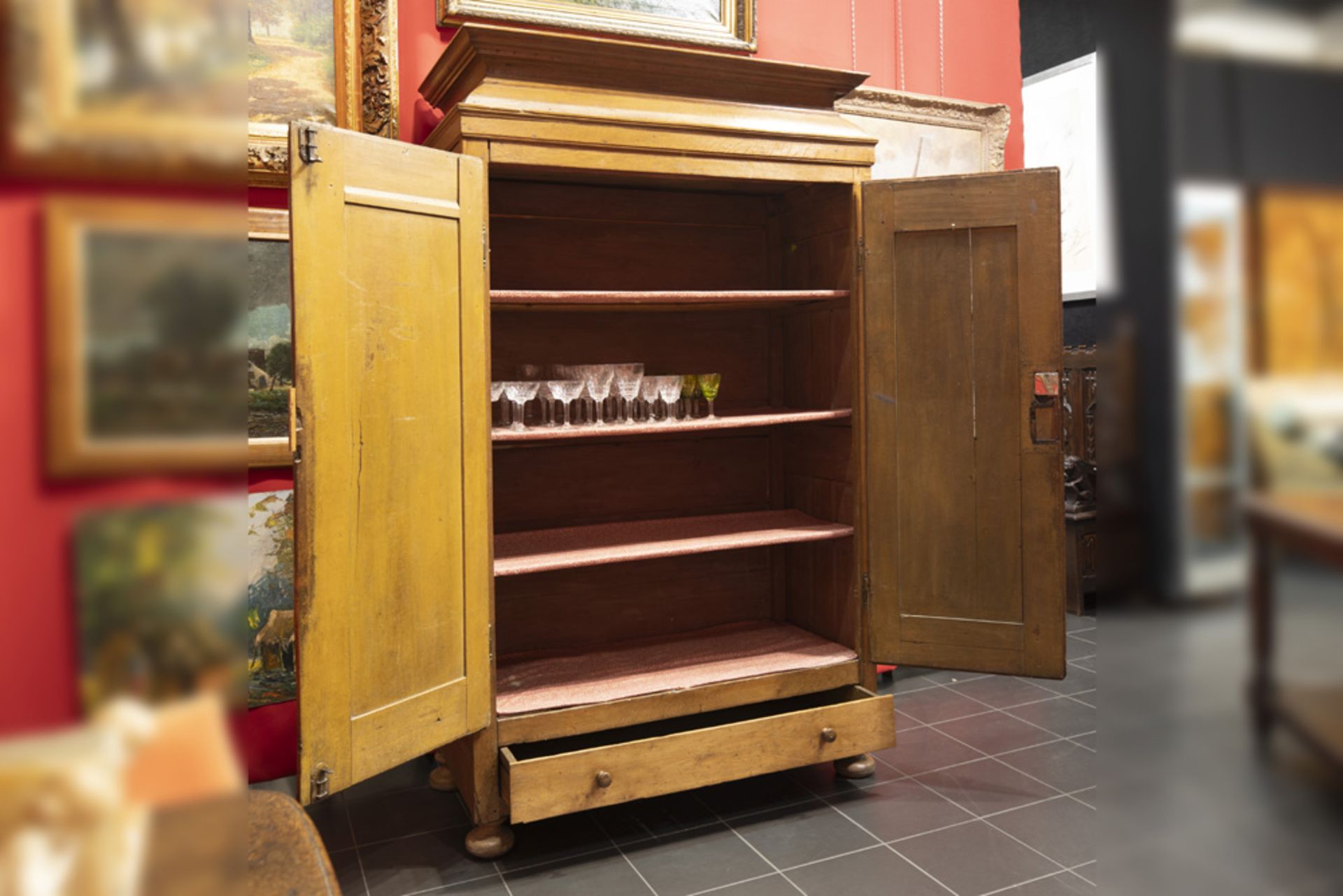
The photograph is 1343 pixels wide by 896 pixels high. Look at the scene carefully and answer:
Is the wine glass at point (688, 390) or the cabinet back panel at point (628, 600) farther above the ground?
the wine glass at point (688, 390)

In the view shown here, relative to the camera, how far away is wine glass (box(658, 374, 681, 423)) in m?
2.75

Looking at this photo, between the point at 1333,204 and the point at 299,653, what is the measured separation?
211 cm

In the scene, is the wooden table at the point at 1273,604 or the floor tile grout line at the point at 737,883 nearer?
the wooden table at the point at 1273,604

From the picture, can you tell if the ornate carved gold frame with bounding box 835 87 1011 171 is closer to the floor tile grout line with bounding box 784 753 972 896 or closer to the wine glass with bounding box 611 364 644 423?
the wine glass with bounding box 611 364 644 423

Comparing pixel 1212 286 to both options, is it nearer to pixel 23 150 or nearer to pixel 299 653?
pixel 23 150

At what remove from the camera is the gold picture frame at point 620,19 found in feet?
9.30

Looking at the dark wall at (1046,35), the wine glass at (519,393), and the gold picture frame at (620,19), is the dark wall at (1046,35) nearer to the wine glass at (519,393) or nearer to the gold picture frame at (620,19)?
the gold picture frame at (620,19)

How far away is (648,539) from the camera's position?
2770mm

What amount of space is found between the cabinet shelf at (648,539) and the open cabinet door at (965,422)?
27 cm

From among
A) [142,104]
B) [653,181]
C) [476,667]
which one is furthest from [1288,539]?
[653,181]

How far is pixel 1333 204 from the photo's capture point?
0.15m

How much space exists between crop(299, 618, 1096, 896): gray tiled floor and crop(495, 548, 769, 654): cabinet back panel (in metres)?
0.52

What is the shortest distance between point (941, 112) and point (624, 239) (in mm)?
1528

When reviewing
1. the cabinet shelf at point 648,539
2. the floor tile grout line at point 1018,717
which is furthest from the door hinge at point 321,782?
the floor tile grout line at point 1018,717
